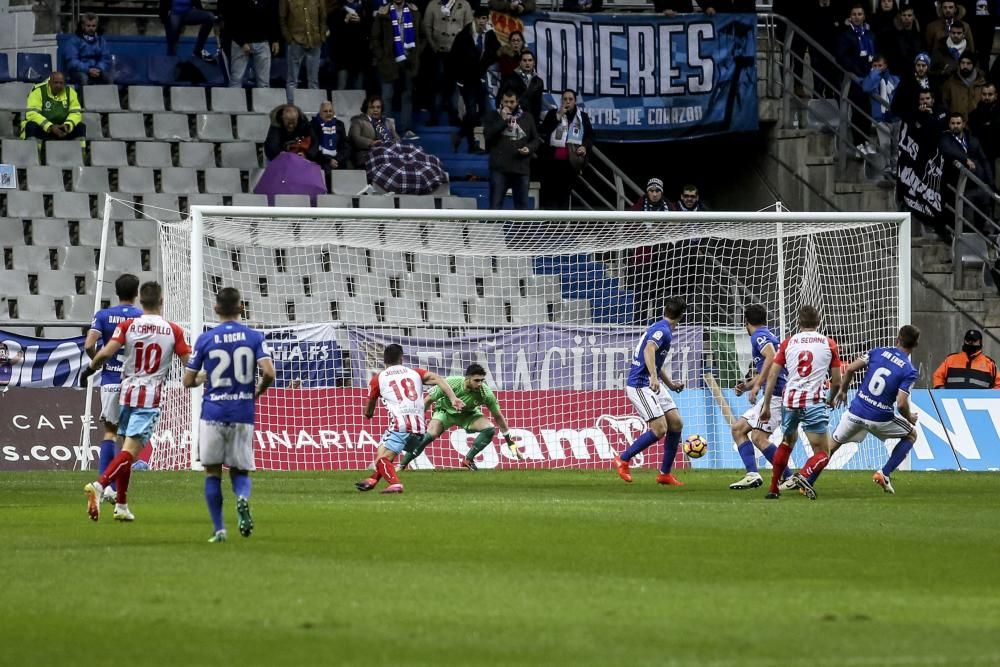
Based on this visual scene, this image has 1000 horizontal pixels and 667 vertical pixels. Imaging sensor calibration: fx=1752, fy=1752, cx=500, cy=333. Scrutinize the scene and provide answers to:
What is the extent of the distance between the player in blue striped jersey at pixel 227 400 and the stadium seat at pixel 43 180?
1560 cm

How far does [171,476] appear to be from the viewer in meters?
21.2

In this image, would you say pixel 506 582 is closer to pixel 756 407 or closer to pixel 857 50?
pixel 756 407

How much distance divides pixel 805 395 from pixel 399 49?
509 inches

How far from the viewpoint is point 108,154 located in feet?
92.1

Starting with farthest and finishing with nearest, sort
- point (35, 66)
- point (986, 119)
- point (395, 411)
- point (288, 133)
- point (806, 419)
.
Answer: point (986, 119), point (35, 66), point (288, 133), point (395, 411), point (806, 419)

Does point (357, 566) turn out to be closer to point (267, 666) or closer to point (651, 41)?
point (267, 666)

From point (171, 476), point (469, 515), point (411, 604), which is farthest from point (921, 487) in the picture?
point (411, 604)

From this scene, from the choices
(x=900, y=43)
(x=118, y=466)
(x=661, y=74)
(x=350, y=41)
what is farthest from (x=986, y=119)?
(x=118, y=466)

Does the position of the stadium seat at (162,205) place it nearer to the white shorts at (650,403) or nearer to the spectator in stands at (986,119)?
the white shorts at (650,403)

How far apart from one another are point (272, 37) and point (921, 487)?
13837 millimetres

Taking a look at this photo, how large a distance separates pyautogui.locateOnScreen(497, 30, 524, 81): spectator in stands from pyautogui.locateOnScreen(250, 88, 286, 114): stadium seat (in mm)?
3748

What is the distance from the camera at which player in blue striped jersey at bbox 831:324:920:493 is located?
18.4 meters

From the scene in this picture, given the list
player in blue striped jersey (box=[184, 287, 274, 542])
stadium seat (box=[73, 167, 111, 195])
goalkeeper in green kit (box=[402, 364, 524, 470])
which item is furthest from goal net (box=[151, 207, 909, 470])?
player in blue striped jersey (box=[184, 287, 274, 542])

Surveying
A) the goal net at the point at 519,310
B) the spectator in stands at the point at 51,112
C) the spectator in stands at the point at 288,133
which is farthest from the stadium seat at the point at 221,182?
the goal net at the point at 519,310
